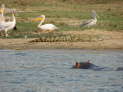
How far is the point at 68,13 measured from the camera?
23.0 metres

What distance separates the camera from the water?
988 centimetres

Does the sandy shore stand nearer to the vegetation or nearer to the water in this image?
the water

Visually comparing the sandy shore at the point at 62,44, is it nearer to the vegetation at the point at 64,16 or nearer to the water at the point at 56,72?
the water at the point at 56,72

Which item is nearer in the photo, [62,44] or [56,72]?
[56,72]

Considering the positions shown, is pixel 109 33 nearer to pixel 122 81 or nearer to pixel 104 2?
pixel 122 81

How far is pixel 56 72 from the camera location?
1152 cm

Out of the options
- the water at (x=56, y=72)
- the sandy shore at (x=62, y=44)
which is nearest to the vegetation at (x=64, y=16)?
the sandy shore at (x=62, y=44)

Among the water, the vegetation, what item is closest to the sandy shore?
the water

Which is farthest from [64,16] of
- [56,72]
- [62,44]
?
[56,72]

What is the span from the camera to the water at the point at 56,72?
32.4 feet

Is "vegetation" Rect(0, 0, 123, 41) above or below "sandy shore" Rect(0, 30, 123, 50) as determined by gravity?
above

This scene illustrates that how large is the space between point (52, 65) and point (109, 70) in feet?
4.78

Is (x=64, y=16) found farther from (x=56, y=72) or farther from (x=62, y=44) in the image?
(x=56, y=72)

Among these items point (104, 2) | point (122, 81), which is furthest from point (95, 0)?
point (122, 81)
